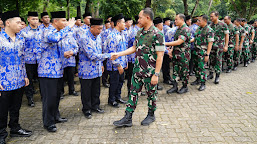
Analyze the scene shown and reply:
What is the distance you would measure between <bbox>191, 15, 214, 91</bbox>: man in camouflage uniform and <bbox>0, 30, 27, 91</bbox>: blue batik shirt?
5.19 metres

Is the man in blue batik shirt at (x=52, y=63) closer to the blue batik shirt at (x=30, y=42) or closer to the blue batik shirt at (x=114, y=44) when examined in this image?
the blue batik shirt at (x=114, y=44)

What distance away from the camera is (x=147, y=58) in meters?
4.02

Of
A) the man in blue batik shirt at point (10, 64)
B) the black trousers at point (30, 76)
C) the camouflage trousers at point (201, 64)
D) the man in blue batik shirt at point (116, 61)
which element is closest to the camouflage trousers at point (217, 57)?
the camouflage trousers at point (201, 64)

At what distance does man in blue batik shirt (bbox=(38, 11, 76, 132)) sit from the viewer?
3715 millimetres

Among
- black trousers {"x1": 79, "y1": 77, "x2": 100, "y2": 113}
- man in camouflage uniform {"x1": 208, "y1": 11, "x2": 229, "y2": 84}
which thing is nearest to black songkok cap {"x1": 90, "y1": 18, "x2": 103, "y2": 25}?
black trousers {"x1": 79, "y1": 77, "x2": 100, "y2": 113}

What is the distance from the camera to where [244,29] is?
9.35 m

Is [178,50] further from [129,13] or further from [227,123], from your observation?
[129,13]

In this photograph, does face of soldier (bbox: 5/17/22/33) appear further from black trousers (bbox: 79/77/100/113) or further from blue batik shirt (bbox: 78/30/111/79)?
black trousers (bbox: 79/77/100/113)

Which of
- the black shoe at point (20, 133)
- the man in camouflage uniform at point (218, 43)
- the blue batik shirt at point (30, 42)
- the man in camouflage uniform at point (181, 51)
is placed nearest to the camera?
the black shoe at point (20, 133)

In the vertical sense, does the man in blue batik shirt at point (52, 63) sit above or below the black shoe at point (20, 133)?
above

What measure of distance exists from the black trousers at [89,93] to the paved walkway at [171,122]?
0.30 metres

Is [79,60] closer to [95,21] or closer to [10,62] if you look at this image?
[95,21]

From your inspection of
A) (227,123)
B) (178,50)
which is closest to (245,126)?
(227,123)

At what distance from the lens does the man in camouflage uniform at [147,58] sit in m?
3.91
